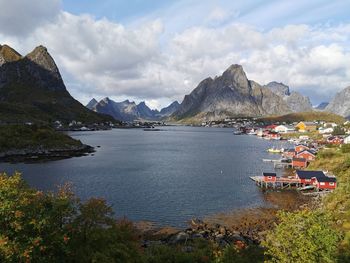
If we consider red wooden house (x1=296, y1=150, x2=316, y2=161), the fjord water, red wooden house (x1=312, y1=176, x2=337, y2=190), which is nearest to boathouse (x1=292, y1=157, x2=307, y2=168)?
red wooden house (x1=296, y1=150, x2=316, y2=161)

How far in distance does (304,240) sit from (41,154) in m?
120

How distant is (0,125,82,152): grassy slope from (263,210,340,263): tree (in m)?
122

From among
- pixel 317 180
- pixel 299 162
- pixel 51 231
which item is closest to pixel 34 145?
pixel 299 162

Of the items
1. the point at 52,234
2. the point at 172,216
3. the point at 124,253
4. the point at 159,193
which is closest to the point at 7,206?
the point at 52,234

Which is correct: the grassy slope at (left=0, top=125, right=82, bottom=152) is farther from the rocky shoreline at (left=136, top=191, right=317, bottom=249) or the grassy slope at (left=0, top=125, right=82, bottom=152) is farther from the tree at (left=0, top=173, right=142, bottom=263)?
the tree at (left=0, top=173, right=142, bottom=263)

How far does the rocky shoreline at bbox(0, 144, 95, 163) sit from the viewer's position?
385ft

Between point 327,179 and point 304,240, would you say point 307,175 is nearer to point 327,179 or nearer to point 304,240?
point 327,179

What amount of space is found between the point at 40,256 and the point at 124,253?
248 inches

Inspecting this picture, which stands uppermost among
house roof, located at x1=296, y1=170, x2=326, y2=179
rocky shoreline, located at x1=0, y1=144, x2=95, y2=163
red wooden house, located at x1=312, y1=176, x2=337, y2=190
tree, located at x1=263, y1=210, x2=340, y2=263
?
tree, located at x1=263, y1=210, x2=340, y2=263

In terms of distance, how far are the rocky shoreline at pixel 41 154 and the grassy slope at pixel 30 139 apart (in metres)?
1.98

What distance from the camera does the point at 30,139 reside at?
137875 millimetres

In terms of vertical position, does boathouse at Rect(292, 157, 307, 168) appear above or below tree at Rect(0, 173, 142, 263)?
below

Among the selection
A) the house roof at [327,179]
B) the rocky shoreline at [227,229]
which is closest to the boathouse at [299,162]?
the house roof at [327,179]

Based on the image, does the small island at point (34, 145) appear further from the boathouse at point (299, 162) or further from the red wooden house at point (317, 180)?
the red wooden house at point (317, 180)
